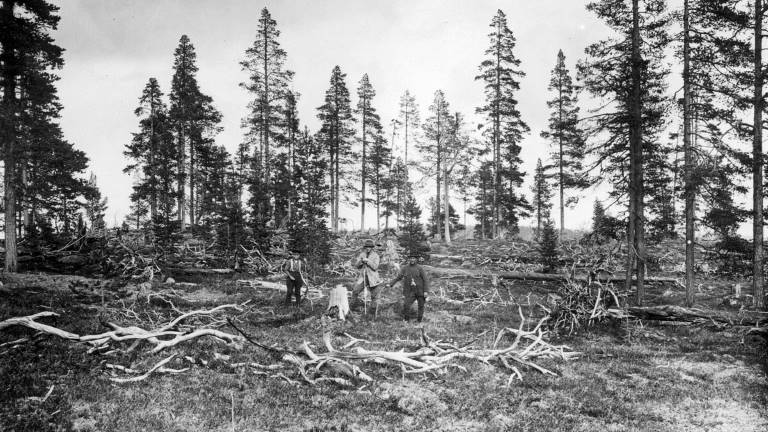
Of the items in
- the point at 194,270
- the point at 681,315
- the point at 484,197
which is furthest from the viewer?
the point at 484,197

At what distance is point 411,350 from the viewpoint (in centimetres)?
838

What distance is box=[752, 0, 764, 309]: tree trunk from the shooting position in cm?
1343

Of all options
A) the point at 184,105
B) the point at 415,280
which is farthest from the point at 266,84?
the point at 415,280

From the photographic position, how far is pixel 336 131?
116 feet

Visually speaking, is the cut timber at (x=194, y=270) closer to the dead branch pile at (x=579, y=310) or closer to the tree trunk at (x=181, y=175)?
the dead branch pile at (x=579, y=310)

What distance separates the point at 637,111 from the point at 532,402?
1197 cm

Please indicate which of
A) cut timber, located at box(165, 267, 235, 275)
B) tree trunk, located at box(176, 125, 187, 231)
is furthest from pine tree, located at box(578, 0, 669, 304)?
tree trunk, located at box(176, 125, 187, 231)

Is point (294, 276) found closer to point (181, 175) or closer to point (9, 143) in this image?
point (9, 143)

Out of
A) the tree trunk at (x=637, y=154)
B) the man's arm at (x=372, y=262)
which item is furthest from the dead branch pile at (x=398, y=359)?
the tree trunk at (x=637, y=154)

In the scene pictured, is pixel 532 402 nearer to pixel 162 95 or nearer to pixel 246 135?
pixel 246 135

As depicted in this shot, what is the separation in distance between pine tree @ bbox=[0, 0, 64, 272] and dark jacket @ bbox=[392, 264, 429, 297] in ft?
45.2

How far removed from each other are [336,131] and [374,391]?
103 ft

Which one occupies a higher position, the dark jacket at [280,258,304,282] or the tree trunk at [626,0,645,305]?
the tree trunk at [626,0,645,305]

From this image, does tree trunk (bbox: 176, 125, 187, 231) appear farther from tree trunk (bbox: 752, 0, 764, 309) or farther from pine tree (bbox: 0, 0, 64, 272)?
tree trunk (bbox: 752, 0, 764, 309)
